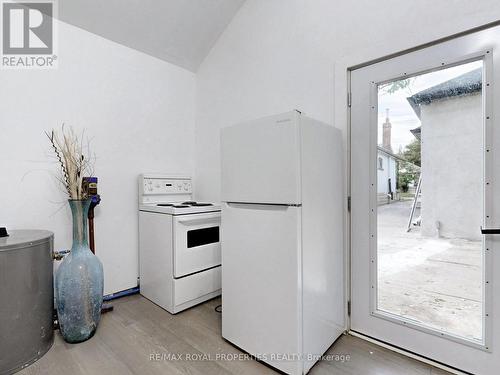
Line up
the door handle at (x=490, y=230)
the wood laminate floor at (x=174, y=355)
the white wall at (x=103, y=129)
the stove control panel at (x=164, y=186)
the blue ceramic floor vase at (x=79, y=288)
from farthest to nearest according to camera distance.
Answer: the stove control panel at (x=164, y=186) → the white wall at (x=103, y=129) → the blue ceramic floor vase at (x=79, y=288) → the wood laminate floor at (x=174, y=355) → the door handle at (x=490, y=230)

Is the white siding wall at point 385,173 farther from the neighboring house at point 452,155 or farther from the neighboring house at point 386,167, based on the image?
the neighboring house at point 452,155

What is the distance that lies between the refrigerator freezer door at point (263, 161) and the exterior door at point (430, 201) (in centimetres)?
70

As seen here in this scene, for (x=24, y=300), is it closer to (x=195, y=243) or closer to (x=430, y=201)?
(x=195, y=243)

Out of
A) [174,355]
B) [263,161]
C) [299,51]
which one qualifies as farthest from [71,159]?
[299,51]

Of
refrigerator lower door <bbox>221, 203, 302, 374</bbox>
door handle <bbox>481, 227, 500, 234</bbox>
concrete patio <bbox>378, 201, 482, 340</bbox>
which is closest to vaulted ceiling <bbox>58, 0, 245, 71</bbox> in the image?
refrigerator lower door <bbox>221, 203, 302, 374</bbox>

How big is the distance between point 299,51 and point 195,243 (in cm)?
184

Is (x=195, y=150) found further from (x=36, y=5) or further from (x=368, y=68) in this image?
(x=368, y=68)

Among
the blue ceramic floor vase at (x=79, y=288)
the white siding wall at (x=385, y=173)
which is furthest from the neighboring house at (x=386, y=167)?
the blue ceramic floor vase at (x=79, y=288)

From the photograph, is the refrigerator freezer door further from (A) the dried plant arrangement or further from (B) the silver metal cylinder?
(B) the silver metal cylinder

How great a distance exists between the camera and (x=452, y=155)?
1496mm

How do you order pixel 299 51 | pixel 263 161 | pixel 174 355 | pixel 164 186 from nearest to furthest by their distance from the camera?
pixel 263 161 → pixel 174 355 → pixel 299 51 → pixel 164 186

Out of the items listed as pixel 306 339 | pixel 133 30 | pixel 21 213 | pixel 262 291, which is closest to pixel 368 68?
pixel 262 291

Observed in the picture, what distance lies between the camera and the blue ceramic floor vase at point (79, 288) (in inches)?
66.9

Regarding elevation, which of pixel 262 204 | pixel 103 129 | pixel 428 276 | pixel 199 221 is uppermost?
pixel 103 129
